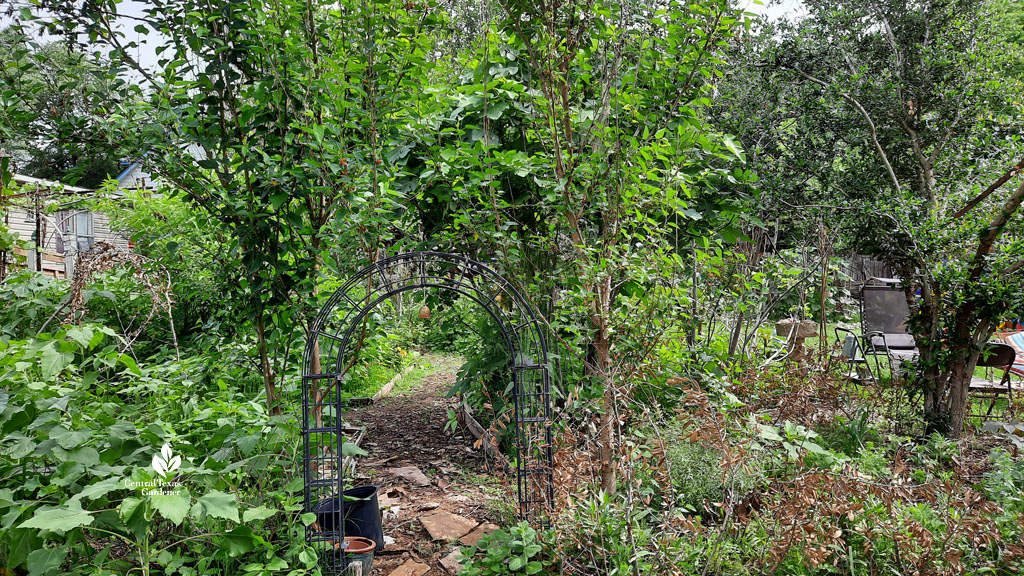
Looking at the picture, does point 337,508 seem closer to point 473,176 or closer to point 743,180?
point 473,176

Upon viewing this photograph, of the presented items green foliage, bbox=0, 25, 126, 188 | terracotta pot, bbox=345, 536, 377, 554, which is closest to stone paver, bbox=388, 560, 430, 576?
terracotta pot, bbox=345, 536, 377, 554

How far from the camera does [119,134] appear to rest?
2.34 metres

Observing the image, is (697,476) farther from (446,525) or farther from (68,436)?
(68,436)

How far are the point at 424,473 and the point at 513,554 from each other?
161 centimetres

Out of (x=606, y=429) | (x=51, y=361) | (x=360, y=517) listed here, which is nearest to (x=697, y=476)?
(x=606, y=429)

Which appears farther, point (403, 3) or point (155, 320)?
point (155, 320)

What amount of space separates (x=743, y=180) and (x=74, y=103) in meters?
3.26

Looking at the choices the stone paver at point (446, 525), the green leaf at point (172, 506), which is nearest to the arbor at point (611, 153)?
the stone paver at point (446, 525)

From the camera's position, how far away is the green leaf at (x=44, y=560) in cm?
167

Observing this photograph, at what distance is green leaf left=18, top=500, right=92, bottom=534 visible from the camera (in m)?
1.50

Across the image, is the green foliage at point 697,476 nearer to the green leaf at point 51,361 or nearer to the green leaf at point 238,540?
the green leaf at point 238,540

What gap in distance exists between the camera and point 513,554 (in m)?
2.21

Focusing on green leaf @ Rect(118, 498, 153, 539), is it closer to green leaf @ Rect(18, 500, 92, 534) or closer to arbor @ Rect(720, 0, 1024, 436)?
green leaf @ Rect(18, 500, 92, 534)

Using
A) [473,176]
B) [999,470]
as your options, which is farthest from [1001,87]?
[473,176]
